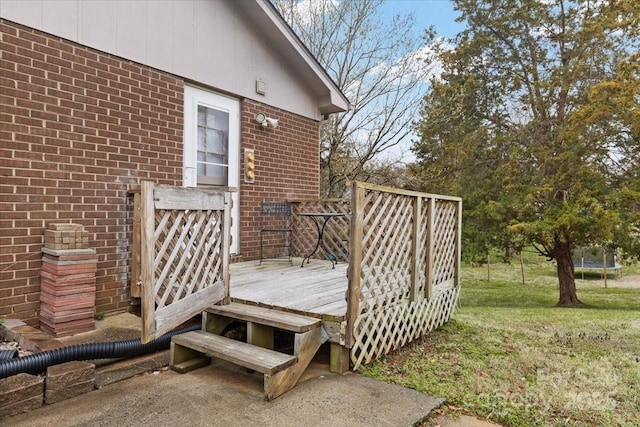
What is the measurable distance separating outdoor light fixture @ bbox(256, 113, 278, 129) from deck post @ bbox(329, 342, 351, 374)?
12.8 ft

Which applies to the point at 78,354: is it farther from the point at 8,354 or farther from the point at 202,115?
the point at 202,115

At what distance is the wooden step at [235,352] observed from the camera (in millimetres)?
2758

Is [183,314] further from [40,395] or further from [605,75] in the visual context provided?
[605,75]

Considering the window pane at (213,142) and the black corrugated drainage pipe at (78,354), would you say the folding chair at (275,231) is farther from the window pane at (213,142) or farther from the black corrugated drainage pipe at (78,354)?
the black corrugated drainage pipe at (78,354)

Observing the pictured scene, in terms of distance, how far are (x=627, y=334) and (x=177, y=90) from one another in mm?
6121

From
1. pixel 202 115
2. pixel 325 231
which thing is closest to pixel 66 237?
pixel 202 115

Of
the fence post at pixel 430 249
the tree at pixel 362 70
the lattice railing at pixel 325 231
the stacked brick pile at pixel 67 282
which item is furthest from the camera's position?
the tree at pixel 362 70

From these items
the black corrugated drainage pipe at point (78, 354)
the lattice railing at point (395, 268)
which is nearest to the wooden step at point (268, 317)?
the lattice railing at point (395, 268)

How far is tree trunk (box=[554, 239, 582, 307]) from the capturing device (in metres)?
10.9

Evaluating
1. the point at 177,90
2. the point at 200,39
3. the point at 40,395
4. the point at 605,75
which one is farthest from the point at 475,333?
the point at 605,75

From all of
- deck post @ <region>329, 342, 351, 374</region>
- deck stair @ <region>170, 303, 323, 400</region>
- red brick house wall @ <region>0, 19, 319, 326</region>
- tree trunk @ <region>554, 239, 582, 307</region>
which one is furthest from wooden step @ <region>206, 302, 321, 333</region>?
tree trunk @ <region>554, 239, 582, 307</region>

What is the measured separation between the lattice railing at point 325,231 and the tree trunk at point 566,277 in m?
7.14

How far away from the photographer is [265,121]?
6.26 metres

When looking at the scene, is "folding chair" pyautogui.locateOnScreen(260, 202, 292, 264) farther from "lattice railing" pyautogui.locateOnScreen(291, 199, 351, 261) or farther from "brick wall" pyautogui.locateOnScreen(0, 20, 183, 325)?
"brick wall" pyautogui.locateOnScreen(0, 20, 183, 325)
